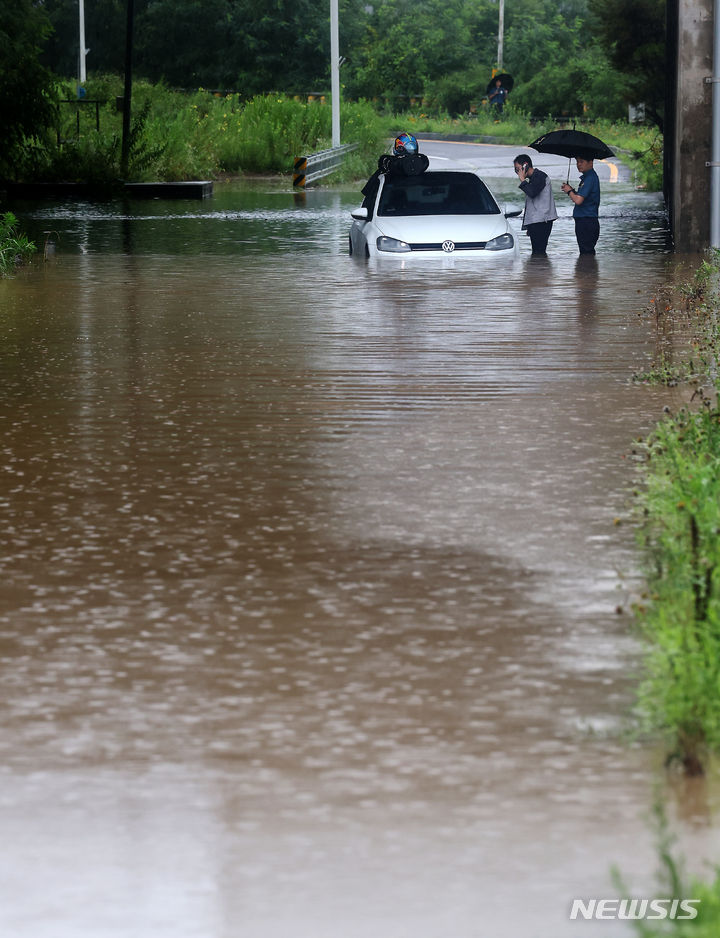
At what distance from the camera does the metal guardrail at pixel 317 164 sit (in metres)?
41.2

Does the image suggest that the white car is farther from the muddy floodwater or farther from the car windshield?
the muddy floodwater

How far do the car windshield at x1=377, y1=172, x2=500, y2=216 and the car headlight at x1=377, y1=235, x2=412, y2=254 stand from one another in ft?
1.61

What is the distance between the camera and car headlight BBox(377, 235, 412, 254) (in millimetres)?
22441

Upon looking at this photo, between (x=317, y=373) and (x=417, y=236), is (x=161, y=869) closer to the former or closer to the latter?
(x=317, y=373)

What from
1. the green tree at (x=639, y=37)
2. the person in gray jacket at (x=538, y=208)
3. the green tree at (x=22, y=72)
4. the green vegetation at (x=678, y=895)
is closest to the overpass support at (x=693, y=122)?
the person in gray jacket at (x=538, y=208)

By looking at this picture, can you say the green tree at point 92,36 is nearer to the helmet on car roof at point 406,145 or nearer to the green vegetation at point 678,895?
the helmet on car roof at point 406,145

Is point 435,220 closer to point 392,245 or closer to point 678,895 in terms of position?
point 392,245

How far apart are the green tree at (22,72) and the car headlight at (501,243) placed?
1231 centimetres

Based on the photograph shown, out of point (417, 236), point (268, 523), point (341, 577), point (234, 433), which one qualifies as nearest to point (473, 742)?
point (341, 577)

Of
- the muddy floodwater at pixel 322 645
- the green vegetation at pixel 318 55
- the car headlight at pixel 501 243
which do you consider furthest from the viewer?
the green vegetation at pixel 318 55

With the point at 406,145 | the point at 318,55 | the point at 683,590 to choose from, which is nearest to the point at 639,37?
the point at 406,145

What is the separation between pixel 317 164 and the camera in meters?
44.2

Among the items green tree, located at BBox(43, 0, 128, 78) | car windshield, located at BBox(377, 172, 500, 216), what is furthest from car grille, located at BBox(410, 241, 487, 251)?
green tree, located at BBox(43, 0, 128, 78)

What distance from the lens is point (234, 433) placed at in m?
11.2
